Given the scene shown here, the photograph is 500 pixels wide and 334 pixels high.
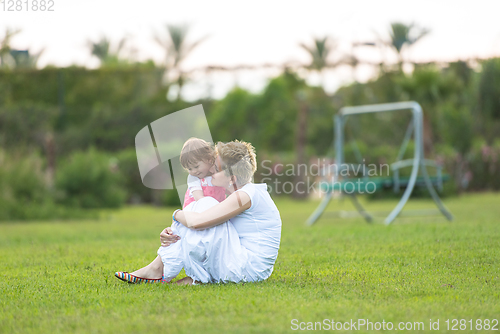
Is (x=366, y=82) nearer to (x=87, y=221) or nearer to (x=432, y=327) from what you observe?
(x=87, y=221)

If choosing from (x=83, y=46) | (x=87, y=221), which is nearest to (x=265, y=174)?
(x=87, y=221)

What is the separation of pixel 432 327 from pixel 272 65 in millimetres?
15699

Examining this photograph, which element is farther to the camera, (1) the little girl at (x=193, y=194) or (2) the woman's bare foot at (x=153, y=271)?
(2) the woman's bare foot at (x=153, y=271)

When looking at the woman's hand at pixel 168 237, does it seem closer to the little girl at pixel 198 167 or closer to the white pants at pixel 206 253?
the white pants at pixel 206 253

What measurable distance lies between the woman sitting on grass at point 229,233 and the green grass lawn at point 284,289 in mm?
115

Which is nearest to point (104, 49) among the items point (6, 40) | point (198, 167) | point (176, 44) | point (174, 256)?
point (176, 44)

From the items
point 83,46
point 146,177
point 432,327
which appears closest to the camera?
point 432,327

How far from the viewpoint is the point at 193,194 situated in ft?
11.4

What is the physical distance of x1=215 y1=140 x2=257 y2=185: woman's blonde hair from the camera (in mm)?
3430

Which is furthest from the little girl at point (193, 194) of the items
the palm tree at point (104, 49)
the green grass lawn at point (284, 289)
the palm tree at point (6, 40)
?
the palm tree at point (104, 49)

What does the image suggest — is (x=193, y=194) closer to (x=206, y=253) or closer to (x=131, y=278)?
(x=206, y=253)

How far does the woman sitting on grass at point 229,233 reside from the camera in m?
3.30

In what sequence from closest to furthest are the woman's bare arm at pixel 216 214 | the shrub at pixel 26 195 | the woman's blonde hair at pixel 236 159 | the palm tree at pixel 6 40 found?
the woman's bare arm at pixel 216 214 < the woman's blonde hair at pixel 236 159 < the shrub at pixel 26 195 < the palm tree at pixel 6 40

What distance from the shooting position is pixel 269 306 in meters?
2.78
